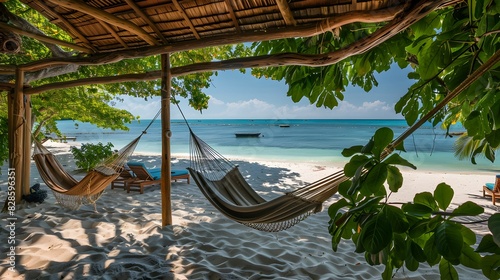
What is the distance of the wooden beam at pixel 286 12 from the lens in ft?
4.77

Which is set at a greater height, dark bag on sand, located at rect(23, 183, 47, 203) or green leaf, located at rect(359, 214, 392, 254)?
green leaf, located at rect(359, 214, 392, 254)

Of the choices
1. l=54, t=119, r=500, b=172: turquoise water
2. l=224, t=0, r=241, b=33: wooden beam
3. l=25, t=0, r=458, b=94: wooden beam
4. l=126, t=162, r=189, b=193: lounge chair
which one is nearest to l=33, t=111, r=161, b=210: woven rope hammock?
l=25, t=0, r=458, b=94: wooden beam

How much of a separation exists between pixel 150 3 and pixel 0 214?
104 inches

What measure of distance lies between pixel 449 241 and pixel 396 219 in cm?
7

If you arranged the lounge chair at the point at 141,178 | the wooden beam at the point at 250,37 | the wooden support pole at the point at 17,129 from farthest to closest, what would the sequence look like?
the lounge chair at the point at 141,178 < the wooden support pole at the point at 17,129 < the wooden beam at the point at 250,37

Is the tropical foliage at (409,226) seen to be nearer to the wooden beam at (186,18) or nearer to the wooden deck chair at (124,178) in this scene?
the wooden beam at (186,18)

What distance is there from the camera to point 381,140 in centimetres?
47

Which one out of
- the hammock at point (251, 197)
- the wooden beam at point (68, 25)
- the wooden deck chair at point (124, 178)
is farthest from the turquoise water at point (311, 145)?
the wooden deck chair at point (124, 178)

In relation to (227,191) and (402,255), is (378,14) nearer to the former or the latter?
(402,255)

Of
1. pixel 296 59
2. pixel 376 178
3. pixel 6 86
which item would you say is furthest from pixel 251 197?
pixel 6 86

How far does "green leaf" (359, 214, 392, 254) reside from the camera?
0.41m

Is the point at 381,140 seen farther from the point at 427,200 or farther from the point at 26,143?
the point at 26,143

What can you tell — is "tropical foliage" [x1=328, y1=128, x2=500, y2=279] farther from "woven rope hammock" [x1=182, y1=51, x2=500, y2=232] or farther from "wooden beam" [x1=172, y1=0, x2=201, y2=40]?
→ "wooden beam" [x1=172, y1=0, x2=201, y2=40]

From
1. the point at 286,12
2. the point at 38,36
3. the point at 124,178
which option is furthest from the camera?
the point at 124,178
